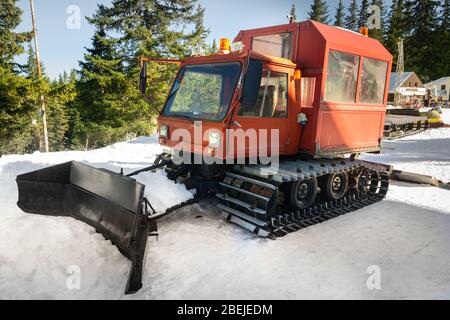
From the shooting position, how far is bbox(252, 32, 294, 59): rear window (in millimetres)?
6290

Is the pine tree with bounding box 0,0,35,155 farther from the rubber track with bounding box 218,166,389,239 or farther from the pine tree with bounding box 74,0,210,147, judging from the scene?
the rubber track with bounding box 218,166,389,239

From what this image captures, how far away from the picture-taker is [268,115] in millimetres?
5629

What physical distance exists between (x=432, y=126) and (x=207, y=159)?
22.0 meters

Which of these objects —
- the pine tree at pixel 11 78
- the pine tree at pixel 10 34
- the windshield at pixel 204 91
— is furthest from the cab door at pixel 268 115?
the pine tree at pixel 10 34

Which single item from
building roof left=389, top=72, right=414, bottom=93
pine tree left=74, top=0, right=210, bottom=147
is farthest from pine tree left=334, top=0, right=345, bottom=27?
pine tree left=74, top=0, right=210, bottom=147

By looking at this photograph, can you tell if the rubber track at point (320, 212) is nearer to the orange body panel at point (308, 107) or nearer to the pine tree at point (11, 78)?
the orange body panel at point (308, 107)

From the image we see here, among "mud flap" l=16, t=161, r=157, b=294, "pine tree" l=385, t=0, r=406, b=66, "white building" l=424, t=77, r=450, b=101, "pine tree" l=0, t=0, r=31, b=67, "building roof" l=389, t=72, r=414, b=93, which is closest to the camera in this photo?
"mud flap" l=16, t=161, r=157, b=294

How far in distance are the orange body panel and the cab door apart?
17mm

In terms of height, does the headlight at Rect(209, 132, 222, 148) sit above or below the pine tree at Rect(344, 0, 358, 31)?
below

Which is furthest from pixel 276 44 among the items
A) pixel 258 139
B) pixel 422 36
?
pixel 422 36

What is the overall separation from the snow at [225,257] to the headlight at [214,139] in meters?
0.92

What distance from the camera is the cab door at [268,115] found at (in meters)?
5.34

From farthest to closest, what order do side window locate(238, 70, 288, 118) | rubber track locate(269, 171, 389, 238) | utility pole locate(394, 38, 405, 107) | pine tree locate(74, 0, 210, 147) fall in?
utility pole locate(394, 38, 405, 107) < pine tree locate(74, 0, 210, 147) < rubber track locate(269, 171, 389, 238) < side window locate(238, 70, 288, 118)
